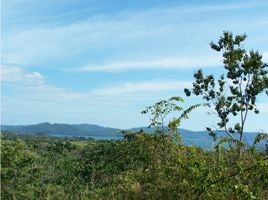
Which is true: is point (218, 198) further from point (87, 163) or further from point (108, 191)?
point (87, 163)

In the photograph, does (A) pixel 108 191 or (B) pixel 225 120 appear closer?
(A) pixel 108 191

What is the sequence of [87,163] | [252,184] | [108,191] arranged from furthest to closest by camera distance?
1. [87,163]
2. [108,191]
3. [252,184]

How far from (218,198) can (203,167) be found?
0.27m

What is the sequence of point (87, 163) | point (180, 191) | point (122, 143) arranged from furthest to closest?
1. point (87, 163)
2. point (122, 143)
3. point (180, 191)

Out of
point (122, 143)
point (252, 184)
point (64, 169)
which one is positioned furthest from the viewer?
point (64, 169)

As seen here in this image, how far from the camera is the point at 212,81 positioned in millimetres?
25062

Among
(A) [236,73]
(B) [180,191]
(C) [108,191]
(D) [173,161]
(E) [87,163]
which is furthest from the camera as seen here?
(E) [87,163]

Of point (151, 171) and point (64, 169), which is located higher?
point (151, 171)

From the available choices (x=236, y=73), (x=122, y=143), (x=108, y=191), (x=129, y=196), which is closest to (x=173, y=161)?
(x=129, y=196)

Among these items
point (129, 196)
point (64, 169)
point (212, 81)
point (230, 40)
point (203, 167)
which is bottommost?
point (64, 169)

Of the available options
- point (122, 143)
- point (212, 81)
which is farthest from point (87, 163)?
point (122, 143)

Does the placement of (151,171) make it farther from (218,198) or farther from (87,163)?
(87,163)

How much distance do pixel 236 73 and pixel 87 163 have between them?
32927 millimetres

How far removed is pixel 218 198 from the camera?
368cm
